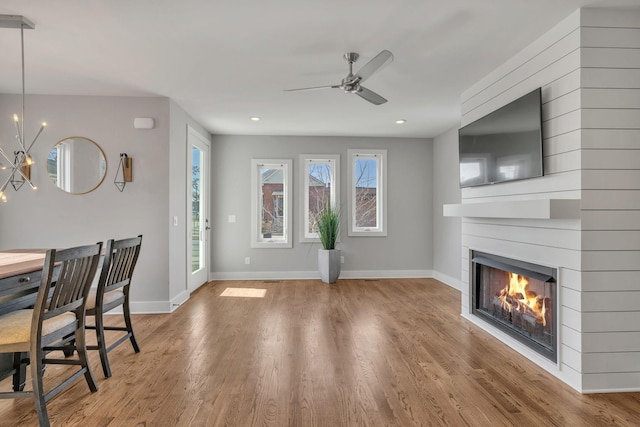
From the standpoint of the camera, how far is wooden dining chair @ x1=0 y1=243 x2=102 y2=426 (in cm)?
188

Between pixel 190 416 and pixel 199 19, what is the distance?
2.51 metres

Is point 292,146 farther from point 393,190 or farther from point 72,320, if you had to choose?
point 72,320

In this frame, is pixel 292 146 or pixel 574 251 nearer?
pixel 574 251

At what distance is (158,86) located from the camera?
12.4ft

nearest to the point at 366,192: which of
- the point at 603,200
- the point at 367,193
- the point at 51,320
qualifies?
the point at 367,193

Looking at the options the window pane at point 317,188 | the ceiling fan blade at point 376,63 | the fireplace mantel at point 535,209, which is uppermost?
the ceiling fan blade at point 376,63

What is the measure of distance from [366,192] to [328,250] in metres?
1.32

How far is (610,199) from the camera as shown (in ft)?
7.57

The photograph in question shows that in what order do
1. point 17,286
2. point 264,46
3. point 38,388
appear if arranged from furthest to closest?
1. point 264,46
2. point 17,286
3. point 38,388

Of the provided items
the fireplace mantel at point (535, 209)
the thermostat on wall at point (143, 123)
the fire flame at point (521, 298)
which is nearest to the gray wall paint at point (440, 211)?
the fire flame at point (521, 298)

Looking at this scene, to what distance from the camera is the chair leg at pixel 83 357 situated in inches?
89.7

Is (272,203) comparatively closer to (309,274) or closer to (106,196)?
(309,274)

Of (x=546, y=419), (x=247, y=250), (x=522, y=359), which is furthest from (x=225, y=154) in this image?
(x=546, y=419)

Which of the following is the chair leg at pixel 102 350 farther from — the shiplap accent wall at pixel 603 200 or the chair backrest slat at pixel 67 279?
the shiplap accent wall at pixel 603 200
